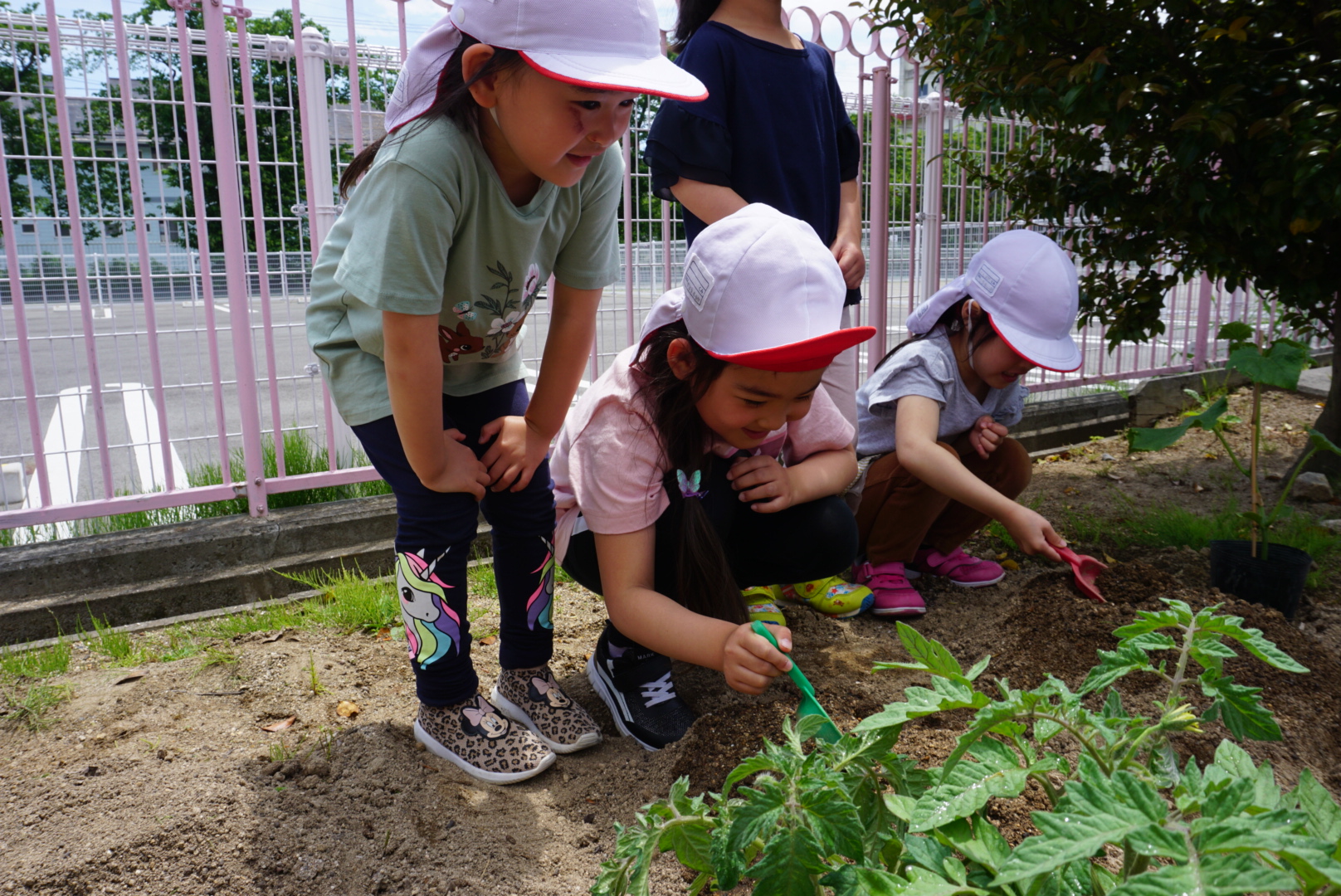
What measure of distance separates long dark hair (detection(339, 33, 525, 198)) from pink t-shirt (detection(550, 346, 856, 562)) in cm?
57

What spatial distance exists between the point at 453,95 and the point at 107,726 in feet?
4.78

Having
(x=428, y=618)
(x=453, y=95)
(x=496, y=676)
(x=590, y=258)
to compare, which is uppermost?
(x=453, y=95)

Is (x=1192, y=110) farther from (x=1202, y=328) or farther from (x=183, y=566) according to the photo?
(x=1202, y=328)

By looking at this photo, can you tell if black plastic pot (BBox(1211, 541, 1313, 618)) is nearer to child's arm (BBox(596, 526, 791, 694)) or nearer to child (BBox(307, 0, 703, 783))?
child's arm (BBox(596, 526, 791, 694))

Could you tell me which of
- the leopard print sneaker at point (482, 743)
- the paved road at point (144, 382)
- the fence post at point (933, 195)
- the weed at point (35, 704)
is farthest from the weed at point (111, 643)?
the fence post at point (933, 195)

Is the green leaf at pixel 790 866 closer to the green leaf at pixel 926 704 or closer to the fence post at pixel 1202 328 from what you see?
the green leaf at pixel 926 704

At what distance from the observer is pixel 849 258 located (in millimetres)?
2451

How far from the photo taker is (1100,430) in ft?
15.9

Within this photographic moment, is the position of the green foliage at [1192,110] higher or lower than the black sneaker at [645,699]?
higher

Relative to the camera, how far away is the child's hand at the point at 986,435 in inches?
99.8

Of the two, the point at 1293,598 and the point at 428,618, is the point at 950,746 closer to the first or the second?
the point at 428,618

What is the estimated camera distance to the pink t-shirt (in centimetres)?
179

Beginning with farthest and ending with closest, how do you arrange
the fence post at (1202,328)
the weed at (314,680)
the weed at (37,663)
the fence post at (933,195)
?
the fence post at (1202,328) < the fence post at (933,195) < the weed at (37,663) < the weed at (314,680)

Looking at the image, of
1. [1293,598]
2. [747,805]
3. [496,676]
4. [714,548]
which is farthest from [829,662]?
[747,805]
